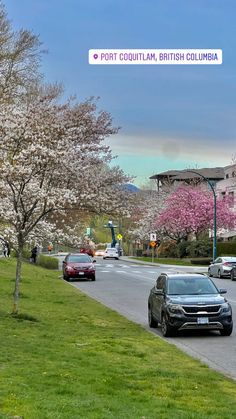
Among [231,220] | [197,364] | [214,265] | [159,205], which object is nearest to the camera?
[197,364]

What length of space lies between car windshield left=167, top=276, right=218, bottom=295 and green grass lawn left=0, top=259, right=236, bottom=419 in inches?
50.6

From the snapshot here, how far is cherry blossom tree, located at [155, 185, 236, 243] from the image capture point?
7225 cm

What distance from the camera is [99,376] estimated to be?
927cm

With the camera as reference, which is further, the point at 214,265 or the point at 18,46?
the point at 214,265

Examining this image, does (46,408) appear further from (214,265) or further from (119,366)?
(214,265)

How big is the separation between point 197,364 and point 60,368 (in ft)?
8.60

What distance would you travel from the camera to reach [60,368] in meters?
9.70

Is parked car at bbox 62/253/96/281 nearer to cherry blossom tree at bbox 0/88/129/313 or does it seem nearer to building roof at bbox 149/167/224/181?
cherry blossom tree at bbox 0/88/129/313

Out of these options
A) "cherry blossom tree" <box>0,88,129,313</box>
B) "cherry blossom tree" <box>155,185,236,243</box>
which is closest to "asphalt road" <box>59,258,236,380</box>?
"cherry blossom tree" <box>0,88,129,313</box>

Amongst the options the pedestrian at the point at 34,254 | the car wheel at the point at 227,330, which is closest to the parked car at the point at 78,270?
the pedestrian at the point at 34,254

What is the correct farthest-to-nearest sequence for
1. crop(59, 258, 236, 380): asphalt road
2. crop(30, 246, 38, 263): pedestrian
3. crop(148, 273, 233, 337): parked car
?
crop(30, 246, 38, 263): pedestrian, crop(148, 273, 233, 337): parked car, crop(59, 258, 236, 380): asphalt road

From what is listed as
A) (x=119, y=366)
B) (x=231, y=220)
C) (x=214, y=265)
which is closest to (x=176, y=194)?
(x=231, y=220)

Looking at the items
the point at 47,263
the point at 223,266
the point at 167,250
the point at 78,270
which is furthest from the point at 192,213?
the point at 78,270

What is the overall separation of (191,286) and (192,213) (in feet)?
184
